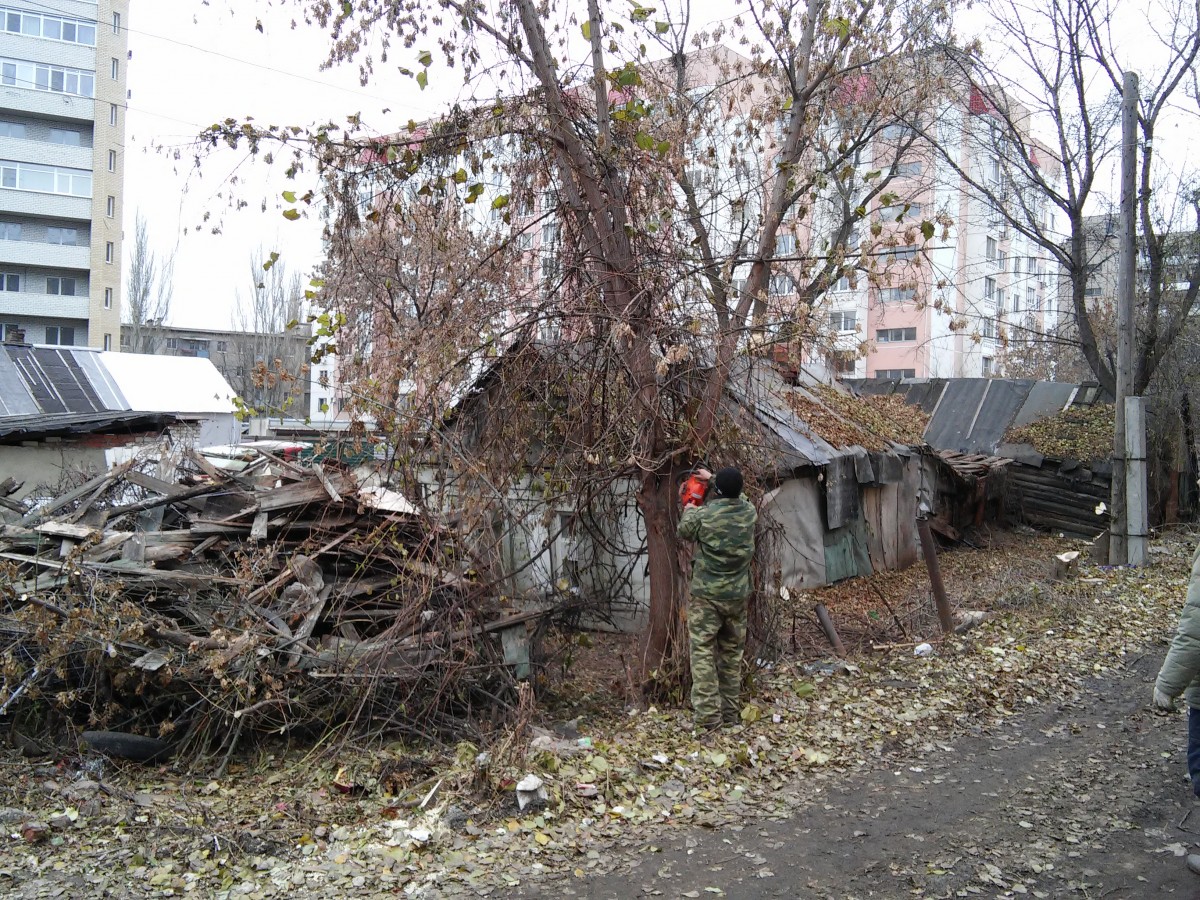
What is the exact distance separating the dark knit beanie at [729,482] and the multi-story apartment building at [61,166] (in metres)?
46.4

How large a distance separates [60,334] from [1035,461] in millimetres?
45463

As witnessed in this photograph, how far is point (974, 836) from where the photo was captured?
4.65 m

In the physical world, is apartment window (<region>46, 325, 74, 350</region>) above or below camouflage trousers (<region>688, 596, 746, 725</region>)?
above

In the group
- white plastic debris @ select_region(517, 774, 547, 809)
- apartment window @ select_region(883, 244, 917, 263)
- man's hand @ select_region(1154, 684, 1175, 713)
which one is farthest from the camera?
apartment window @ select_region(883, 244, 917, 263)

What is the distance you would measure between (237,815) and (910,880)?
3787 millimetres

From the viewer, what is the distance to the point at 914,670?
7.61 m

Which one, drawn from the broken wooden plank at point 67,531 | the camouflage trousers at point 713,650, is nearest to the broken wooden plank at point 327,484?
the broken wooden plank at point 67,531

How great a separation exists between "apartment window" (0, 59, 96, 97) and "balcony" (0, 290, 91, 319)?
9651 mm

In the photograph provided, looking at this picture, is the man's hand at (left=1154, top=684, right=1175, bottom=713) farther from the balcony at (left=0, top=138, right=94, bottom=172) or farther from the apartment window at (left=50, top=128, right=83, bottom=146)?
the apartment window at (left=50, top=128, right=83, bottom=146)

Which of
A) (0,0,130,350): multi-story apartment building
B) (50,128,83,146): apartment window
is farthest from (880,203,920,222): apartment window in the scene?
(50,128,83,146): apartment window

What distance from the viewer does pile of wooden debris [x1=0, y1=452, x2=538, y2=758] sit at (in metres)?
6.34

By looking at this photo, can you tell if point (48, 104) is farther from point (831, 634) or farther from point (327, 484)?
point (831, 634)

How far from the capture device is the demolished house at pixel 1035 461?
57.9 feet

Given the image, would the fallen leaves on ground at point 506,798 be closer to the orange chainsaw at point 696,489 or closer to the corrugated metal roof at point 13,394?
the orange chainsaw at point 696,489
